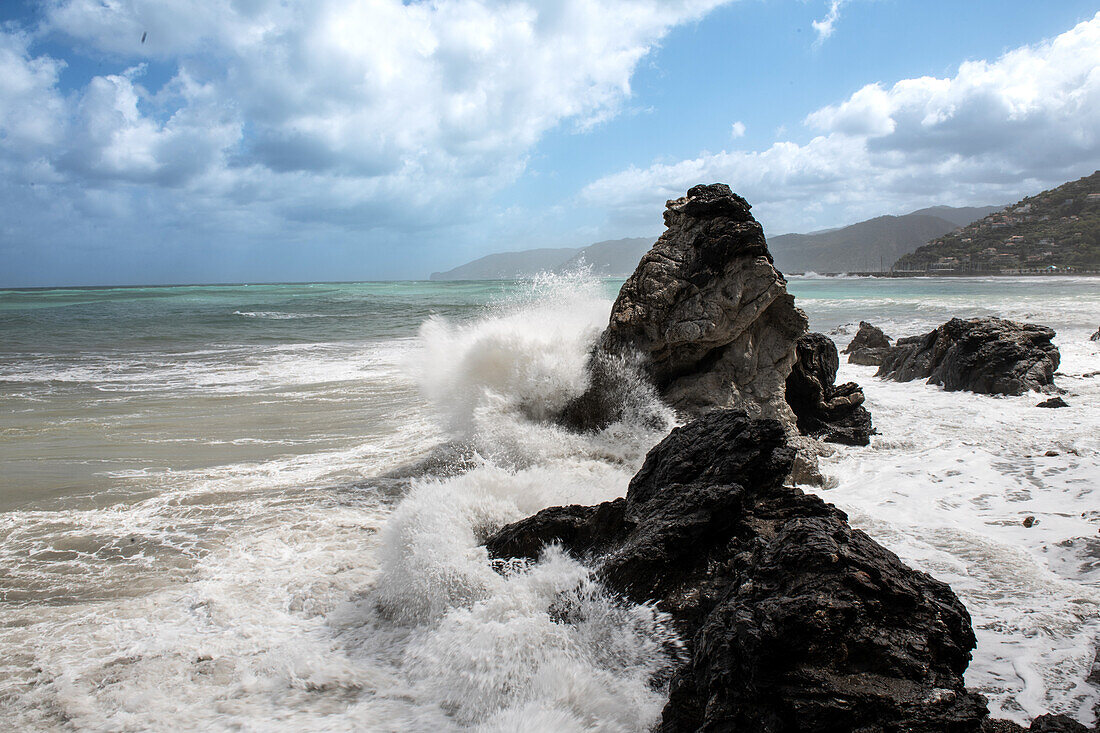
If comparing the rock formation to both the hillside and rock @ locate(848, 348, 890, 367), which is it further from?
the hillside

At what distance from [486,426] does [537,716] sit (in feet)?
14.8

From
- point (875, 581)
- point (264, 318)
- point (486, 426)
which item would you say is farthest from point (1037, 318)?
point (264, 318)

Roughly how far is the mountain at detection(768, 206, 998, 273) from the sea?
5989 inches

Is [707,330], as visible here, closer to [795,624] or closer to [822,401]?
[822,401]

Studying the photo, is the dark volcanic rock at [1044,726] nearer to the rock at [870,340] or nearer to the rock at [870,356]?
the rock at [870,356]

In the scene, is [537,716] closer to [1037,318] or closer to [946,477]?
[946,477]

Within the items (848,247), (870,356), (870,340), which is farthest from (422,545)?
(848,247)

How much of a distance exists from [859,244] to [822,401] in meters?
181

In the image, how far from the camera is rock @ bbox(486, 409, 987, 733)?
6.88ft

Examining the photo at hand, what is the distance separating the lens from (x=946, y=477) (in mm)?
5715

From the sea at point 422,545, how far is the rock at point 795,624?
291 mm

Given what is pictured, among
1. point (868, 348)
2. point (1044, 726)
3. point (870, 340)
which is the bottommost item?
point (1044, 726)

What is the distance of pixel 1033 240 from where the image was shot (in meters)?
81.5

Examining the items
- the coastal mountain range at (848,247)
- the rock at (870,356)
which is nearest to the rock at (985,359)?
the rock at (870,356)
